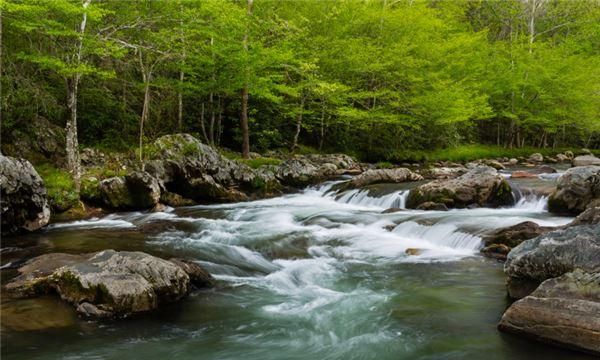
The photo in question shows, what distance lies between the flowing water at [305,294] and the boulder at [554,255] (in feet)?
1.87

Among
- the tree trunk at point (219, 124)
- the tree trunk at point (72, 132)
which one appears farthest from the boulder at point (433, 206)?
the tree trunk at point (219, 124)

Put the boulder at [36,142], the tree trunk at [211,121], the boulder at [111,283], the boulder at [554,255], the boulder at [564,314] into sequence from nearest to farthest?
the boulder at [564,314] < the boulder at [554,255] < the boulder at [111,283] < the boulder at [36,142] < the tree trunk at [211,121]

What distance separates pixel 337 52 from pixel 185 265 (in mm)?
17049

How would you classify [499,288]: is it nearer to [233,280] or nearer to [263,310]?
[263,310]

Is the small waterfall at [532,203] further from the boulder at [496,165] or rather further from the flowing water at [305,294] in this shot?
the boulder at [496,165]

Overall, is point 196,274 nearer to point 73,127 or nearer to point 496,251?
point 496,251

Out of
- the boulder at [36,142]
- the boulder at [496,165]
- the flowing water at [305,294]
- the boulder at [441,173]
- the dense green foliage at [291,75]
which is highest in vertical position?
the dense green foliage at [291,75]

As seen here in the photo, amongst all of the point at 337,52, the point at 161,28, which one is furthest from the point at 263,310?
the point at 337,52

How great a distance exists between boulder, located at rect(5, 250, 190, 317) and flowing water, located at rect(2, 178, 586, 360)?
0.59 feet

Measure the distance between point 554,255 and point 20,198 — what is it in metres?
10.8

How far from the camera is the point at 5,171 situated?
33.5ft

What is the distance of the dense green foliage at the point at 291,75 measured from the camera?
44.2 feet

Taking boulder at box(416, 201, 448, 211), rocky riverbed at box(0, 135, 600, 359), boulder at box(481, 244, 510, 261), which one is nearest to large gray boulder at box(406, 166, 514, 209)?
rocky riverbed at box(0, 135, 600, 359)

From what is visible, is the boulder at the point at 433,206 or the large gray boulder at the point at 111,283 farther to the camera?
the boulder at the point at 433,206
